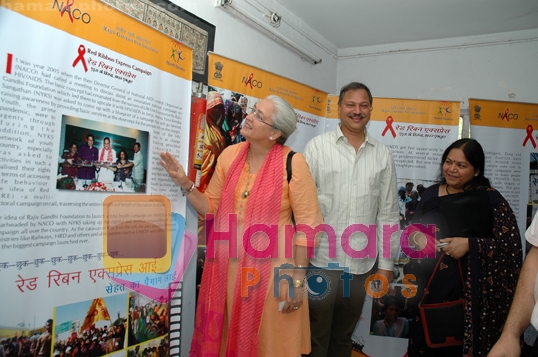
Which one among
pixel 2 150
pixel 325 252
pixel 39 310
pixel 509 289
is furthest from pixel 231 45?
pixel 509 289

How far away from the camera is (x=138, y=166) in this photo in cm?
164

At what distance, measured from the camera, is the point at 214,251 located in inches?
73.3

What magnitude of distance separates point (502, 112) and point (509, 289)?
4.63 ft

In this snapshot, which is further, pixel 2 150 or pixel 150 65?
pixel 150 65

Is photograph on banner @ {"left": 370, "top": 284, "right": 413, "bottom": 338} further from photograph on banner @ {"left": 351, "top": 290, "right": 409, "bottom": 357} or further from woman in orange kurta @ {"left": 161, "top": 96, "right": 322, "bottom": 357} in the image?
woman in orange kurta @ {"left": 161, "top": 96, "right": 322, "bottom": 357}

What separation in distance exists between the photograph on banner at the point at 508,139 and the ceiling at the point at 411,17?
757mm

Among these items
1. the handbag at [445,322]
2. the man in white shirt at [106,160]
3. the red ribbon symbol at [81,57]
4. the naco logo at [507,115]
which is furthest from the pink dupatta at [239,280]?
the naco logo at [507,115]

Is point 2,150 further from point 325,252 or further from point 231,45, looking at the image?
point 231,45

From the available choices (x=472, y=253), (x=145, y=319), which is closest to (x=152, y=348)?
Answer: (x=145, y=319)

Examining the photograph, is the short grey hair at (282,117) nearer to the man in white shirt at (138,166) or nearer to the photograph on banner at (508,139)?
the man in white shirt at (138,166)

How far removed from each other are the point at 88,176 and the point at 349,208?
1309 millimetres

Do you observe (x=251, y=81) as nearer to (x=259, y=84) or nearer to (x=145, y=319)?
(x=259, y=84)

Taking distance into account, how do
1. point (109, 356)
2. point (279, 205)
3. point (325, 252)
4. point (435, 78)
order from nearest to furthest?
1. point (109, 356)
2. point (279, 205)
3. point (325, 252)
4. point (435, 78)

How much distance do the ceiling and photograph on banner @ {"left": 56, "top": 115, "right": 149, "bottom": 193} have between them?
200 cm
